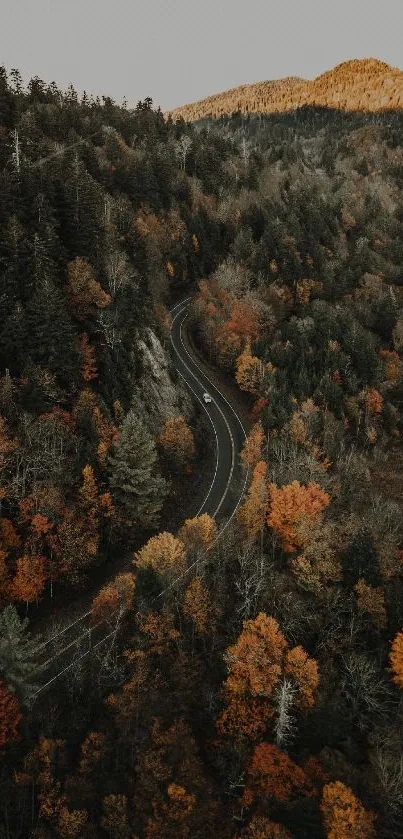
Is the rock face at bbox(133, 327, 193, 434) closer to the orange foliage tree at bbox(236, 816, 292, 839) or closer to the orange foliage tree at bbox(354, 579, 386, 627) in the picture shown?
the orange foliage tree at bbox(354, 579, 386, 627)

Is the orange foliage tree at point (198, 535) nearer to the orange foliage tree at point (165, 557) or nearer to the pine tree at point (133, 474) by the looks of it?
the orange foliage tree at point (165, 557)

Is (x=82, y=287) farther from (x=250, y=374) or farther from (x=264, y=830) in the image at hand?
(x=264, y=830)

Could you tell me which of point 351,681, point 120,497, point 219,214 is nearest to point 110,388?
point 120,497

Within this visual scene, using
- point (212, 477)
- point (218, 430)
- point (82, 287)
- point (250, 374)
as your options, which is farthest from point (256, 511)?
point (82, 287)

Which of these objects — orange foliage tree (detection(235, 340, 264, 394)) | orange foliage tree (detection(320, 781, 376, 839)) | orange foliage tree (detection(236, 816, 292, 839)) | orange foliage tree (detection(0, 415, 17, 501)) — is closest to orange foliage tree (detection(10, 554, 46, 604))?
orange foliage tree (detection(0, 415, 17, 501))

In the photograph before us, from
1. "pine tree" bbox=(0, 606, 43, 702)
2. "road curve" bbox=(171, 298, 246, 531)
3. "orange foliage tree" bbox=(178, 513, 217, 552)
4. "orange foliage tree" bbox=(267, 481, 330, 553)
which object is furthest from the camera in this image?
"road curve" bbox=(171, 298, 246, 531)

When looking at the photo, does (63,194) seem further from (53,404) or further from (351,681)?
(351,681)
